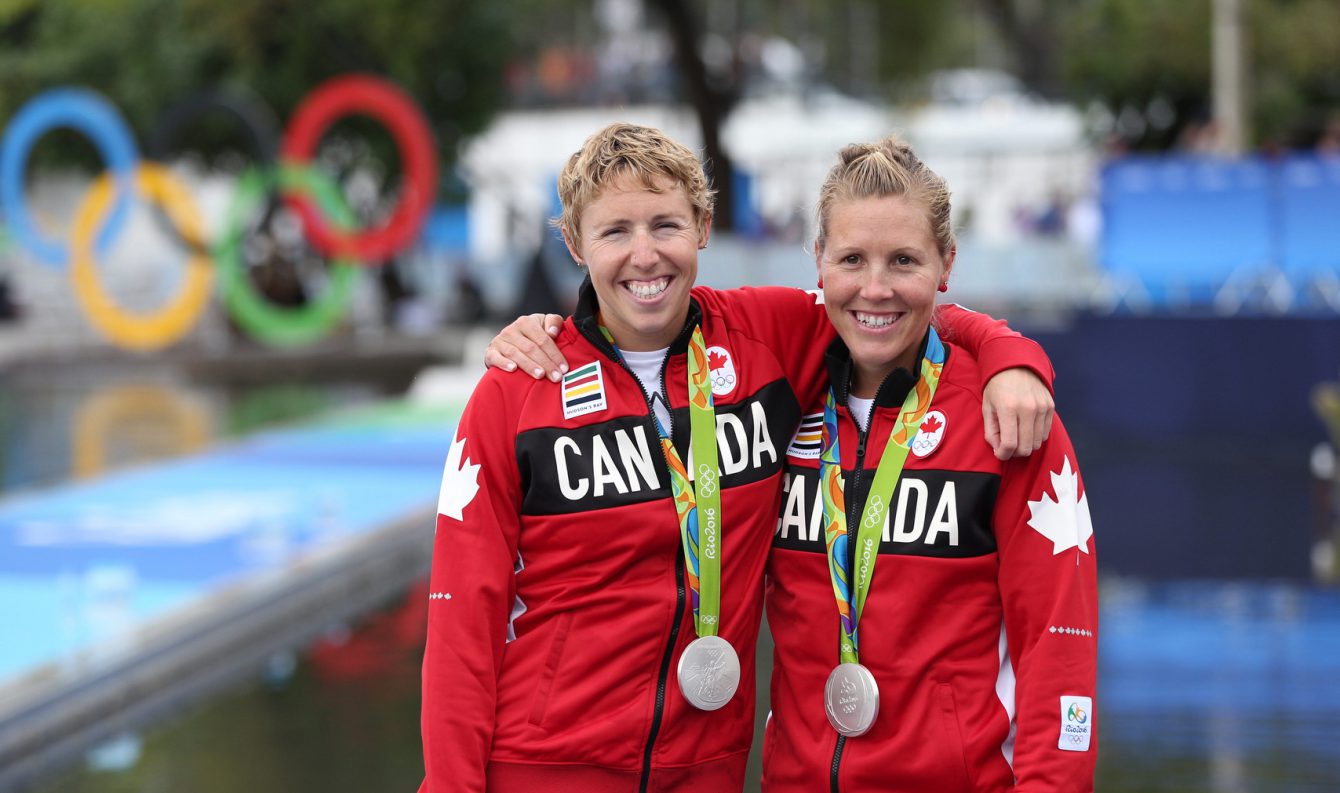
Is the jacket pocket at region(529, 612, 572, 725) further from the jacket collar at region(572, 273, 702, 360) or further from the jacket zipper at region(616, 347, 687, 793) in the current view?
the jacket collar at region(572, 273, 702, 360)

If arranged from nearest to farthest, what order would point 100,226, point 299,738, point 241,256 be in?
point 299,738 < point 100,226 < point 241,256

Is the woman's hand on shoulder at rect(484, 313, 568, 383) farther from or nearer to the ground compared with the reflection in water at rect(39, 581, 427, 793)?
farther from the ground

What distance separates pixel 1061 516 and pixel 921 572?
9.6 inches

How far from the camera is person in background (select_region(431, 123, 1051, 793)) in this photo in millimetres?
2904

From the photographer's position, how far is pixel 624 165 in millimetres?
2928

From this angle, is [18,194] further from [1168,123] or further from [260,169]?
[1168,123]

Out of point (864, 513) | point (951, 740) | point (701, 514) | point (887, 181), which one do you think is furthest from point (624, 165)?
point (951, 740)

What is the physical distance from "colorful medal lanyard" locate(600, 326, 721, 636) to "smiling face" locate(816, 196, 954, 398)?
30cm

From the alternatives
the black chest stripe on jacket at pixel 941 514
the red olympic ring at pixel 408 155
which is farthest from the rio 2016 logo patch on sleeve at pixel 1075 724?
the red olympic ring at pixel 408 155

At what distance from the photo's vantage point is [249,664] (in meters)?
7.81

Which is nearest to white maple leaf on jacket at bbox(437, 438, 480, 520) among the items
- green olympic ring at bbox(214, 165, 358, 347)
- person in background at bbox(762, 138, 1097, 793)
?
person in background at bbox(762, 138, 1097, 793)

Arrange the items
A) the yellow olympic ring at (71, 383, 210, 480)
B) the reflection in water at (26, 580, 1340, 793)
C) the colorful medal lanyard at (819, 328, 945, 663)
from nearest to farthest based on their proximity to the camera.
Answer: the colorful medal lanyard at (819, 328, 945, 663) → the reflection in water at (26, 580, 1340, 793) → the yellow olympic ring at (71, 383, 210, 480)

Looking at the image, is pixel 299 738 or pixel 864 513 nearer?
pixel 864 513

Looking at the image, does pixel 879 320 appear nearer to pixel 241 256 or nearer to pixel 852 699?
pixel 852 699
